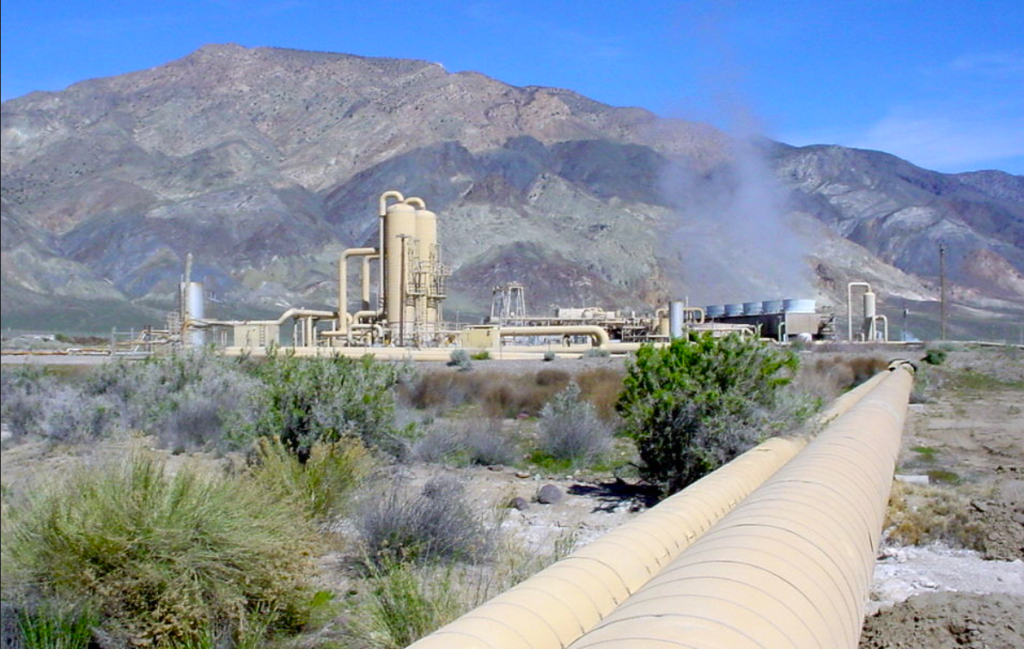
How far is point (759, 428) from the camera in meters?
12.6

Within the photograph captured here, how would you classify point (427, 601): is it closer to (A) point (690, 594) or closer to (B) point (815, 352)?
(A) point (690, 594)

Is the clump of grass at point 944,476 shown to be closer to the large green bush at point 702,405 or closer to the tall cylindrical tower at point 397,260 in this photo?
the large green bush at point 702,405

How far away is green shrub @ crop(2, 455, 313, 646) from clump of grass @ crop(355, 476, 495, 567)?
68.7 inches

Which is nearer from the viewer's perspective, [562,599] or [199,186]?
[562,599]

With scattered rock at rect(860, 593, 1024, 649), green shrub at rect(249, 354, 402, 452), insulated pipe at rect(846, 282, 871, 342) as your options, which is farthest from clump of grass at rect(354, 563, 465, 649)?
insulated pipe at rect(846, 282, 871, 342)

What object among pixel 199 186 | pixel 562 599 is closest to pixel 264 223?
pixel 199 186

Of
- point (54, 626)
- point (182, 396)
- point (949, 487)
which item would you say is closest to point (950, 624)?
point (54, 626)

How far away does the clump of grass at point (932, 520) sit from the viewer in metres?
10.2

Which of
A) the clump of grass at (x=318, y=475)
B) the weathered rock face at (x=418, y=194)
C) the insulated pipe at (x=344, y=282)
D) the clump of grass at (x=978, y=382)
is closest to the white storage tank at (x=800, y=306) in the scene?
the weathered rock face at (x=418, y=194)

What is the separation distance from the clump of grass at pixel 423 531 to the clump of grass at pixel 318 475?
26.6 inches

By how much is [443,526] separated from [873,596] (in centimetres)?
383

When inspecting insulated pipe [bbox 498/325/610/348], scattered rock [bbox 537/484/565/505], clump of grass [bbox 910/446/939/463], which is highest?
insulated pipe [bbox 498/325/610/348]

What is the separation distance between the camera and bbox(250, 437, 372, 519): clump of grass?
31.7ft

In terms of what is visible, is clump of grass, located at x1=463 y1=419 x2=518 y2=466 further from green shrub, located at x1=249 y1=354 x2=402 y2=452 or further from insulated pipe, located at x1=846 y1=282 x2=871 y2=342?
insulated pipe, located at x1=846 y1=282 x2=871 y2=342
